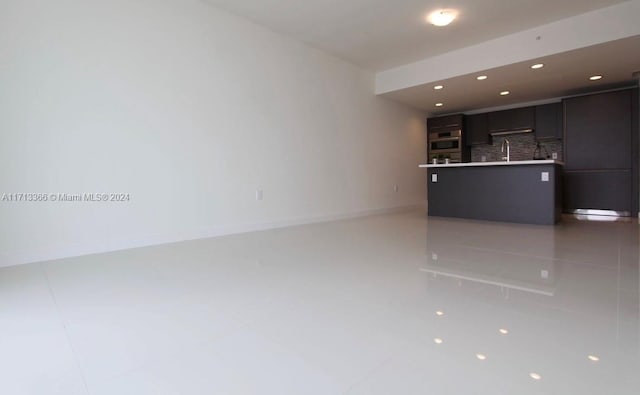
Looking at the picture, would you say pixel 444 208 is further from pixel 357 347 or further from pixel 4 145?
pixel 4 145

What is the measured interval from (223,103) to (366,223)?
2576 millimetres

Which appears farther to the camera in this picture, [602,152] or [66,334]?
[602,152]

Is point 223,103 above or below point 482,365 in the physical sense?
above

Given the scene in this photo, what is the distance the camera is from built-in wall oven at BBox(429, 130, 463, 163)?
24.4 feet

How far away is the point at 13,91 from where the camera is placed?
2.55 meters

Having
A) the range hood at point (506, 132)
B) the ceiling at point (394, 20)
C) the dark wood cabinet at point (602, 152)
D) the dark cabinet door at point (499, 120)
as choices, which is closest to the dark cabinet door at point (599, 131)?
the dark wood cabinet at point (602, 152)

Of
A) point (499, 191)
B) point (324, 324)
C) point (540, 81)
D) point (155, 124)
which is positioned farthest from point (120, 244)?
point (540, 81)

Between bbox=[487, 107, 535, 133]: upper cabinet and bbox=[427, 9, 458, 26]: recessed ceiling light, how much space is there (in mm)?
3746

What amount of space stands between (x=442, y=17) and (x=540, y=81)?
2.68 meters

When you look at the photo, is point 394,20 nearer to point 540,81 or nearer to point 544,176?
point 544,176

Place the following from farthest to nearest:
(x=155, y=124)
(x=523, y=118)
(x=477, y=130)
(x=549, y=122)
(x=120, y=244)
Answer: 1. (x=477, y=130)
2. (x=523, y=118)
3. (x=549, y=122)
4. (x=155, y=124)
5. (x=120, y=244)

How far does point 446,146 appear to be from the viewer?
24.9 ft

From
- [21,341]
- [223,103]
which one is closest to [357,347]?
[21,341]

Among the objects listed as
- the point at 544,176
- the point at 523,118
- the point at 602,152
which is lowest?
the point at 544,176
